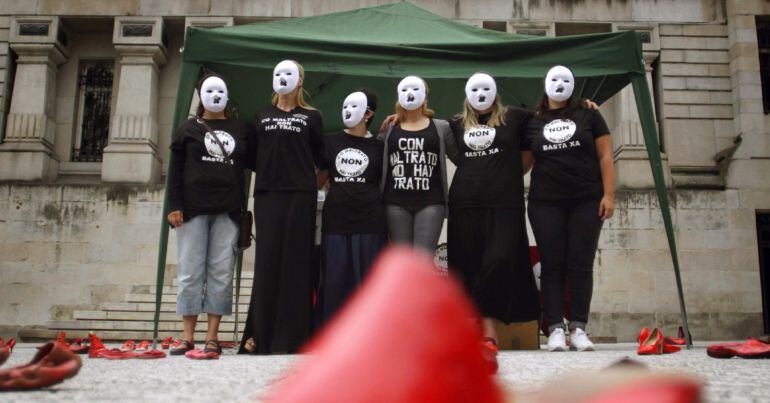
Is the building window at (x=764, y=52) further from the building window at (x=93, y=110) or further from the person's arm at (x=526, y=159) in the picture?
the building window at (x=93, y=110)

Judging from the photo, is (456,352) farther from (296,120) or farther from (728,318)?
(728,318)

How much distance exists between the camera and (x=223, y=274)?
15.4ft

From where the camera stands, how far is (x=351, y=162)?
4938mm

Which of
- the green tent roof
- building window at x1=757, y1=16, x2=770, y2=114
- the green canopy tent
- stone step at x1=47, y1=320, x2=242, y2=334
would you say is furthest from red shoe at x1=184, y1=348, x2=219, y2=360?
building window at x1=757, y1=16, x2=770, y2=114

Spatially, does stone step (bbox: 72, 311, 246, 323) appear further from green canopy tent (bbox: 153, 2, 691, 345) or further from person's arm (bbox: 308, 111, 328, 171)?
person's arm (bbox: 308, 111, 328, 171)

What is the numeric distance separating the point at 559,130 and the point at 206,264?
2.64m

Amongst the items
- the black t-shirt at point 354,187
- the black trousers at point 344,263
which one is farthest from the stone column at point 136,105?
the black trousers at point 344,263

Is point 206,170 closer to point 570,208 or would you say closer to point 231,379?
point 231,379

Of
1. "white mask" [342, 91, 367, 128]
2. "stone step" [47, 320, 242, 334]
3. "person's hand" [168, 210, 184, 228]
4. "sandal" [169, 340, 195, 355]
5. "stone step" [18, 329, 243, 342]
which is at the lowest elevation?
"stone step" [18, 329, 243, 342]

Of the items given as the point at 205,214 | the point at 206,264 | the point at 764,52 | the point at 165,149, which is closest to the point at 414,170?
the point at 205,214

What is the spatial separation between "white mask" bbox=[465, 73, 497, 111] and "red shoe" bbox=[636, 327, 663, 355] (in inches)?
76.3

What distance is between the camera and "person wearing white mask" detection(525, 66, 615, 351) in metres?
4.71

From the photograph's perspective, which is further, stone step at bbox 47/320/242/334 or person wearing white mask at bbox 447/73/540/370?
stone step at bbox 47/320/242/334

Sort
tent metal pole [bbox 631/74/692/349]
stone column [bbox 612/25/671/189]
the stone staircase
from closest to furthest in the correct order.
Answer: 1. tent metal pole [bbox 631/74/692/349]
2. the stone staircase
3. stone column [bbox 612/25/671/189]
